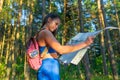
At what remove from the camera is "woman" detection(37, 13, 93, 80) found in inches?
125

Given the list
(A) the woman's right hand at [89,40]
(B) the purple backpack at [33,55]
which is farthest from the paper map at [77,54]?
(B) the purple backpack at [33,55]

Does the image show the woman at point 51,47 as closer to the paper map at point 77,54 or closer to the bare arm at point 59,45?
the bare arm at point 59,45

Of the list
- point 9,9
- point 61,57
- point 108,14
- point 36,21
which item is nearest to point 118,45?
point 108,14

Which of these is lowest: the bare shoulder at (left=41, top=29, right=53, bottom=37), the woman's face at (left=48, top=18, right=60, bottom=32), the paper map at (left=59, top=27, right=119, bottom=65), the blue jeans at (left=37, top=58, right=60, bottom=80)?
the blue jeans at (left=37, top=58, right=60, bottom=80)

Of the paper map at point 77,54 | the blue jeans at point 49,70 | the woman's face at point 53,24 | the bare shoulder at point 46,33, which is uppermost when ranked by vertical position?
the woman's face at point 53,24

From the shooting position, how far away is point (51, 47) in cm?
320

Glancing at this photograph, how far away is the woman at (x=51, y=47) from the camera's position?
3.17 meters

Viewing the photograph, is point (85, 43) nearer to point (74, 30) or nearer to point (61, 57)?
point (61, 57)

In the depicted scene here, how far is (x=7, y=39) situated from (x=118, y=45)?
48.8 feet

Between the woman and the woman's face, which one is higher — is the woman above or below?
below

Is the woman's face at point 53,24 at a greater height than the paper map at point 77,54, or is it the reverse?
the woman's face at point 53,24

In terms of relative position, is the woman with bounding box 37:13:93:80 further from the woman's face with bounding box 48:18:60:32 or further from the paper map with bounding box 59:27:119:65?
the paper map with bounding box 59:27:119:65

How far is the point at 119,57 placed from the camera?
41.8 meters

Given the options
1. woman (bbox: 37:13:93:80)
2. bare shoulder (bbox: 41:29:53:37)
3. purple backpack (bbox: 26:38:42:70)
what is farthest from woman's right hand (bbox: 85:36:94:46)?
purple backpack (bbox: 26:38:42:70)
